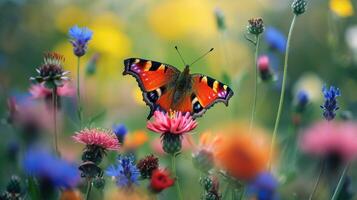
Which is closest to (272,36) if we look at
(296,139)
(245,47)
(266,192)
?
(296,139)

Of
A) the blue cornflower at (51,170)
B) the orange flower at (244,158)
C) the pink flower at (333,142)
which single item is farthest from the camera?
the blue cornflower at (51,170)

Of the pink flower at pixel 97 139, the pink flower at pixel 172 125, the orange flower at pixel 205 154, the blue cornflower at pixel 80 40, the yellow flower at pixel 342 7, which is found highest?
the yellow flower at pixel 342 7

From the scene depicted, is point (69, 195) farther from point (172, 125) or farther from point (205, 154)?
point (205, 154)

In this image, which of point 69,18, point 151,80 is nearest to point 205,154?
point 151,80

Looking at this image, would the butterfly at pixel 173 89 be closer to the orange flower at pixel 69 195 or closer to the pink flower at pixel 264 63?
the pink flower at pixel 264 63

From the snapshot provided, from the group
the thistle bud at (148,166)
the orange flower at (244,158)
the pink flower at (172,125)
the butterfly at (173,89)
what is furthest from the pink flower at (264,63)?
the orange flower at (244,158)

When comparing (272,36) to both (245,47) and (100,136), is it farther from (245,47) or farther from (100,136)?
(245,47)
